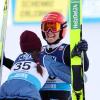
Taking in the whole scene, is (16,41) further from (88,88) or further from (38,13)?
(88,88)

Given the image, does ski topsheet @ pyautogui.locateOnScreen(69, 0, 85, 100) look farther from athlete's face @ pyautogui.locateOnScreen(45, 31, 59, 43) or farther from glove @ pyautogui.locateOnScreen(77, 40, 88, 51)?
athlete's face @ pyautogui.locateOnScreen(45, 31, 59, 43)

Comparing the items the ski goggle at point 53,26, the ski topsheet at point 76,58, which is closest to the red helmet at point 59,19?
the ski goggle at point 53,26

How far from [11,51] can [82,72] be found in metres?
0.64

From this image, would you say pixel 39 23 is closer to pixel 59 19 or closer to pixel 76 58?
pixel 59 19

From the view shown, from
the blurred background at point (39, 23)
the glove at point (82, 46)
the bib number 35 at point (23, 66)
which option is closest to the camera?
the glove at point (82, 46)

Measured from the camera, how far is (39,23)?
2.19 metres

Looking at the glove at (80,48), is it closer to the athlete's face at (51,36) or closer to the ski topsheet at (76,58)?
the ski topsheet at (76,58)

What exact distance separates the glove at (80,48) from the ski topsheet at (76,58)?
0.02 metres

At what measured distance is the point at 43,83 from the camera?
189 cm

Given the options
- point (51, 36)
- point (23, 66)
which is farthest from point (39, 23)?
point (23, 66)

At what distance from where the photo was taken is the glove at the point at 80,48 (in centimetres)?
170

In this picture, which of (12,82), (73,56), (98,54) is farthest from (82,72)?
(98,54)

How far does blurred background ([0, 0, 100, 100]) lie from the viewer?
2.15m

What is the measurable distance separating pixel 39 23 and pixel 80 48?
0.55 meters
